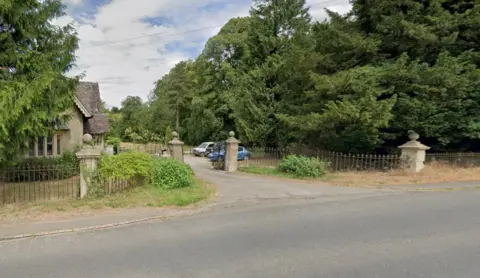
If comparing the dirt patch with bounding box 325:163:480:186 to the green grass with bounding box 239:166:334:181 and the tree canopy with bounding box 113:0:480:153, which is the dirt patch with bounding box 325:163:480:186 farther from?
the tree canopy with bounding box 113:0:480:153

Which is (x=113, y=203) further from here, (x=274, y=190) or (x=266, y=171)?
(x=266, y=171)

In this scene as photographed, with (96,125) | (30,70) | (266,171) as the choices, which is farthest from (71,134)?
(266,171)

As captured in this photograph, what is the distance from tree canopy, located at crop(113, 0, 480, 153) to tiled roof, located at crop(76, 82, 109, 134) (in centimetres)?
1026

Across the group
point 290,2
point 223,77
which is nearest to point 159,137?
point 223,77

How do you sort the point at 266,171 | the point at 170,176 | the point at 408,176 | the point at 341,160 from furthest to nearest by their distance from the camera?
the point at 341,160 → the point at 266,171 → the point at 408,176 → the point at 170,176

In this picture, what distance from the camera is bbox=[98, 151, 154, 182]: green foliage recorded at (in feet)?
27.6

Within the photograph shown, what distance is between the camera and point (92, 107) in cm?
2223

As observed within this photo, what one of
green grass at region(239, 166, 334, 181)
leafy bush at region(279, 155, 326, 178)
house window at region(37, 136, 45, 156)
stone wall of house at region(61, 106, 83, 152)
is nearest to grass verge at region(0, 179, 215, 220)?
green grass at region(239, 166, 334, 181)

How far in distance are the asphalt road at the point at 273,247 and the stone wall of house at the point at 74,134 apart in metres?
13.1

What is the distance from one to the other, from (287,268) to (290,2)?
2036 cm

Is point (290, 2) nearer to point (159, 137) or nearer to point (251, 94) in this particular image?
point (251, 94)

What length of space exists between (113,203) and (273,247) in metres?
4.75

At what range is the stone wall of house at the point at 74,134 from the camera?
16.7 m

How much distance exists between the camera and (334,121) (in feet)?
43.5
